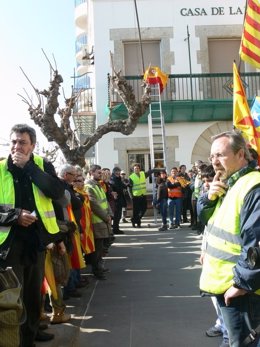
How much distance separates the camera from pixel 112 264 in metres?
8.34

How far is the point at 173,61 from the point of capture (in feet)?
55.9

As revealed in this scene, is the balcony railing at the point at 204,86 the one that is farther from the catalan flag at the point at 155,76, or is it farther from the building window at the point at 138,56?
the catalan flag at the point at 155,76

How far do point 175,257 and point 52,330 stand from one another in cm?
427

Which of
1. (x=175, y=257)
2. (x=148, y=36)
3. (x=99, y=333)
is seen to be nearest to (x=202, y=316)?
(x=99, y=333)

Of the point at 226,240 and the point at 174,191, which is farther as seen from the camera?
the point at 174,191

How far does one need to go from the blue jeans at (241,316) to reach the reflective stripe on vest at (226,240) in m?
0.11

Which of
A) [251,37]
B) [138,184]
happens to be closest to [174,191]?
[138,184]

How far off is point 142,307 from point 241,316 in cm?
305

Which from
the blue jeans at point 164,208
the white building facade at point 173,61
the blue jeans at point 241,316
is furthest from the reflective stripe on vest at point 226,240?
the white building facade at point 173,61

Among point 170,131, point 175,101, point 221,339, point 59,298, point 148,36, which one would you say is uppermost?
point 148,36

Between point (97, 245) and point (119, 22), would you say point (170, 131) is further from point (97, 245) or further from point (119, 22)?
point (97, 245)

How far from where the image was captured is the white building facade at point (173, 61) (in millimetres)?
16703

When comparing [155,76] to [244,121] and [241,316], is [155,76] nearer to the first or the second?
[244,121]

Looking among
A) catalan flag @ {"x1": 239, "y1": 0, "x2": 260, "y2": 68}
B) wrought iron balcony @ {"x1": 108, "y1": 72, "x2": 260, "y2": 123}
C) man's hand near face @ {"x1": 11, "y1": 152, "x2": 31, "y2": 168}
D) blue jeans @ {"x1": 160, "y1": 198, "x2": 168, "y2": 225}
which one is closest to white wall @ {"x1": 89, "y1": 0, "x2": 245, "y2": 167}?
wrought iron balcony @ {"x1": 108, "y1": 72, "x2": 260, "y2": 123}
